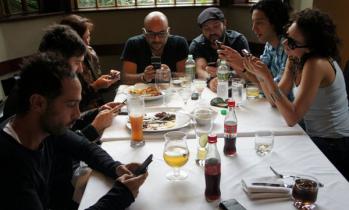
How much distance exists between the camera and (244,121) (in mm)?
1841

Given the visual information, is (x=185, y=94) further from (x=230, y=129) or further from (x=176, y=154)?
(x=176, y=154)

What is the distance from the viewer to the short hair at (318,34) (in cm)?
191

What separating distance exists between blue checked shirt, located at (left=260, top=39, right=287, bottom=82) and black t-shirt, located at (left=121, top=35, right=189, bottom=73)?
2.46 feet

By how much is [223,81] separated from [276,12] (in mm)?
752

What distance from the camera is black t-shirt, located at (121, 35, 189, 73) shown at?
305 centimetres

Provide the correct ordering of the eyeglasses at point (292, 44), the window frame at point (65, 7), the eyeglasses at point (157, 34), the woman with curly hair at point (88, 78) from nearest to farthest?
1. the eyeglasses at point (292, 44)
2. the woman with curly hair at point (88, 78)
3. the eyeglasses at point (157, 34)
4. the window frame at point (65, 7)

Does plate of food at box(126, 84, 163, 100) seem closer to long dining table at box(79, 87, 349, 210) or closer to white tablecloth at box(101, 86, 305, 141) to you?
white tablecloth at box(101, 86, 305, 141)

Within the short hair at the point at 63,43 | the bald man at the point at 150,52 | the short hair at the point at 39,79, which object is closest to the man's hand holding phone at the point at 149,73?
the bald man at the point at 150,52

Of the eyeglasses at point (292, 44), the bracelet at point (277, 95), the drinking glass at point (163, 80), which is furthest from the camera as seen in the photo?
the drinking glass at point (163, 80)

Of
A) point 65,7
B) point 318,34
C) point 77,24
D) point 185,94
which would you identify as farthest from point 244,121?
point 65,7

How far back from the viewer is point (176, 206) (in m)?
1.16

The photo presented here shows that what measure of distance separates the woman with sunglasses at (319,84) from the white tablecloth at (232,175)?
336 millimetres

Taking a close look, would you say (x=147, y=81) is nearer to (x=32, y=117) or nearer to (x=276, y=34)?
(x=276, y=34)

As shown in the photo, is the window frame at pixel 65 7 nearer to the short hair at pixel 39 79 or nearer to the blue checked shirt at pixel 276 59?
the blue checked shirt at pixel 276 59
